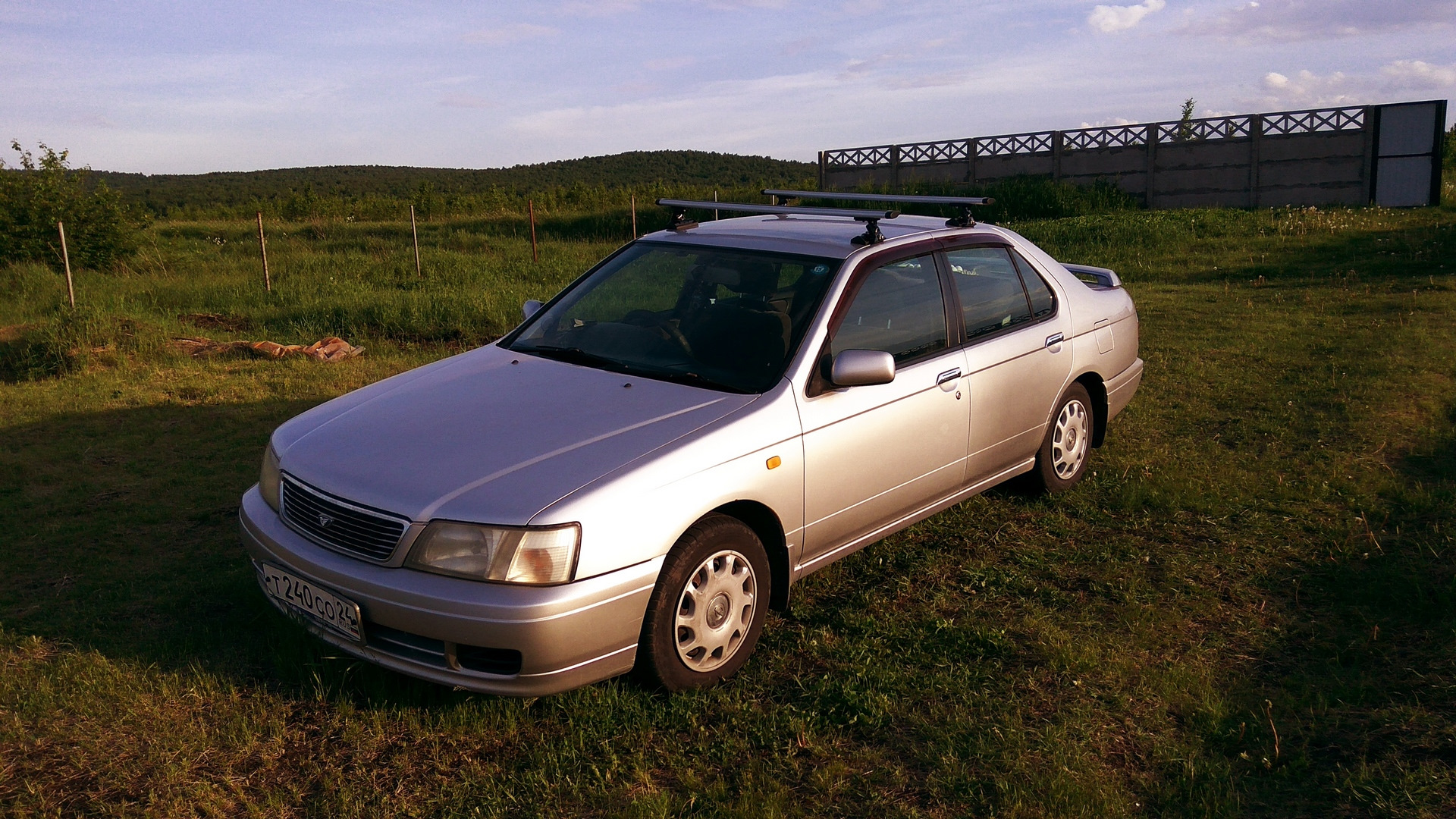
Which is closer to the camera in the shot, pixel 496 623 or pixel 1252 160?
pixel 496 623

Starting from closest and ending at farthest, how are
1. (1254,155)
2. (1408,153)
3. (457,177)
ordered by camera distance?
(1408,153)
(1254,155)
(457,177)

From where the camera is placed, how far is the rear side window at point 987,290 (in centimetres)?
479

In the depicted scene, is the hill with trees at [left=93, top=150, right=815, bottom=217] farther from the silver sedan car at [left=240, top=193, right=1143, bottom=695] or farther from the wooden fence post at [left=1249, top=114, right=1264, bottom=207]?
the silver sedan car at [left=240, top=193, right=1143, bottom=695]

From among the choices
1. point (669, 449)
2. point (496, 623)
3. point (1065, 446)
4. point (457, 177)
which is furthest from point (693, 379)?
point (457, 177)

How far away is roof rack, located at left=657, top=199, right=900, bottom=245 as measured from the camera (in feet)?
14.7

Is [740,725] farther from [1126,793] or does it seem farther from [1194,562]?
[1194,562]

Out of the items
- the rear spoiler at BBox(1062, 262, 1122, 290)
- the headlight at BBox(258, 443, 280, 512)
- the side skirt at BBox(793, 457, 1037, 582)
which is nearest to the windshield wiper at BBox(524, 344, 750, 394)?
the side skirt at BBox(793, 457, 1037, 582)

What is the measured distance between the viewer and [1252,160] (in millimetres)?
32781

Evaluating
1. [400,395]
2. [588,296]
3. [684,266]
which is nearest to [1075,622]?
[684,266]

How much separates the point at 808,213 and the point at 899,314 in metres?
0.86

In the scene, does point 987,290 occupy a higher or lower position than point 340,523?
higher

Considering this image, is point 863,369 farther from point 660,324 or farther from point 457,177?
point 457,177

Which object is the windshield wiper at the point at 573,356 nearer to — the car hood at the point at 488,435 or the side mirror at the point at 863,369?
the car hood at the point at 488,435

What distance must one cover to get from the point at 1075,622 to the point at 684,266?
2296 mm
